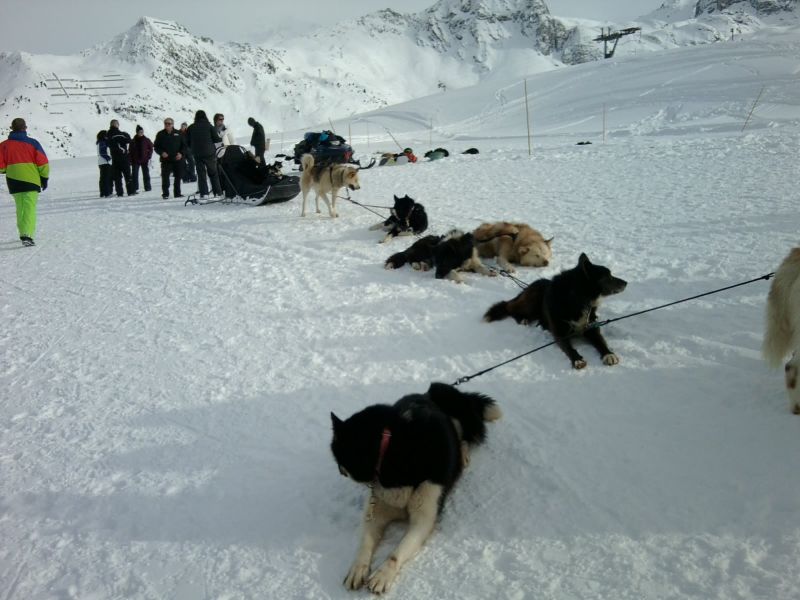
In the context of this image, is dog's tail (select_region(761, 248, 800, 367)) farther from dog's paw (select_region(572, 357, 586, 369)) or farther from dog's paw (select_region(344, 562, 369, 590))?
dog's paw (select_region(344, 562, 369, 590))

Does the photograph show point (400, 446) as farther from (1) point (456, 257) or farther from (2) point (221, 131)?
(2) point (221, 131)

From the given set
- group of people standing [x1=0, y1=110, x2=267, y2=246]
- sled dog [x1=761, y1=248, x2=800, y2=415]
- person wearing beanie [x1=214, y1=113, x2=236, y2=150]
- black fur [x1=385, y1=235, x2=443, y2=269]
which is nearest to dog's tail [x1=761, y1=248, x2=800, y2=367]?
sled dog [x1=761, y1=248, x2=800, y2=415]

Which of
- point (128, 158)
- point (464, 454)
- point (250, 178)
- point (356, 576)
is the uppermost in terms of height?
point (128, 158)

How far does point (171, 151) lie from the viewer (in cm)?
1076

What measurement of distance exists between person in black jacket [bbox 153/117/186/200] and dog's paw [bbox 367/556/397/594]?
10899 mm

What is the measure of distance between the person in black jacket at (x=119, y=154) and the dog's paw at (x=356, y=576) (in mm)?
11865

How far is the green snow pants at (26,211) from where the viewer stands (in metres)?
7.05

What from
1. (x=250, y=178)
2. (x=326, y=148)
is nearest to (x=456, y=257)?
(x=250, y=178)

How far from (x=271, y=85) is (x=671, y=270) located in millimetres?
90043

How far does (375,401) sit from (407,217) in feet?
12.7

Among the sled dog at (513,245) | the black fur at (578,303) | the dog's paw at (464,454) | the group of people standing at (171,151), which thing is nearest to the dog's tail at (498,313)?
the black fur at (578,303)

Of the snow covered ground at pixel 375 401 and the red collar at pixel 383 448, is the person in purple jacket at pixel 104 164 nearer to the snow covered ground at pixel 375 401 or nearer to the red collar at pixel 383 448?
the snow covered ground at pixel 375 401

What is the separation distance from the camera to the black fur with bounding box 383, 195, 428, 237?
648cm

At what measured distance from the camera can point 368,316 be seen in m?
4.20
